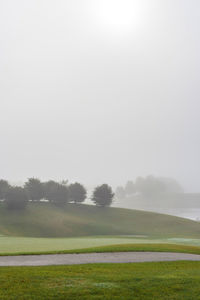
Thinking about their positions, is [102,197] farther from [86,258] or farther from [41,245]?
[86,258]

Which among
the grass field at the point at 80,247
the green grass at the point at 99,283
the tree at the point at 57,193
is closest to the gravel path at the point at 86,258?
the grass field at the point at 80,247

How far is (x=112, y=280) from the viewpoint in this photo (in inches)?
730

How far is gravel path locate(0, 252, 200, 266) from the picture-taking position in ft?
81.8

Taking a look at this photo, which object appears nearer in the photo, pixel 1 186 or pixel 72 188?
pixel 1 186

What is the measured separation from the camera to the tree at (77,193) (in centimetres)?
9686

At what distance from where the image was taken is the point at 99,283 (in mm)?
17828

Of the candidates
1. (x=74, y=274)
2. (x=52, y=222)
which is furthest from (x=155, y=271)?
(x=52, y=222)

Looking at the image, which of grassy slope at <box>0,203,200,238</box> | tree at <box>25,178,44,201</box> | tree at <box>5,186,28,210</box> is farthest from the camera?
tree at <box>25,178,44,201</box>

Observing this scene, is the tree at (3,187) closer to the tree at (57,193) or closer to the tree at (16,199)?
the tree at (16,199)

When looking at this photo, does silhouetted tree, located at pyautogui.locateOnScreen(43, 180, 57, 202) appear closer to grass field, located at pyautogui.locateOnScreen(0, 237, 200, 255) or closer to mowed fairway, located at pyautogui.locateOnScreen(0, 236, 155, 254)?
mowed fairway, located at pyautogui.locateOnScreen(0, 236, 155, 254)

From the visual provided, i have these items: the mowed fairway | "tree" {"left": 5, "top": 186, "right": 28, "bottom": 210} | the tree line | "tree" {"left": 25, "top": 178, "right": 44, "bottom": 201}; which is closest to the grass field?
the mowed fairway

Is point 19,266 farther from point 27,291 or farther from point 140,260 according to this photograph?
point 140,260

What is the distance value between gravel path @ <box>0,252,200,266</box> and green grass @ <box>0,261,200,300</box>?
264 cm

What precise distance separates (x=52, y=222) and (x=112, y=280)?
59883 mm
